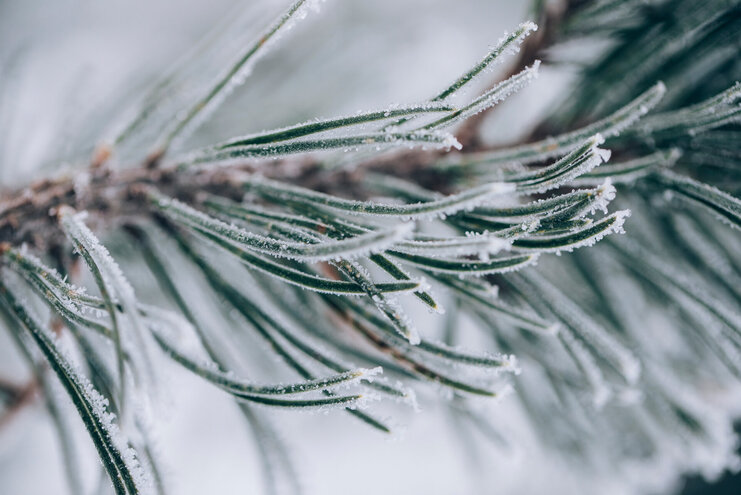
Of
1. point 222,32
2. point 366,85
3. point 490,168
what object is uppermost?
point 366,85

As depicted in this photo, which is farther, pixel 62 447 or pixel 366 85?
pixel 366 85

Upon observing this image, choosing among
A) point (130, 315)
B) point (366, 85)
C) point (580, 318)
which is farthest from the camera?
point (366, 85)

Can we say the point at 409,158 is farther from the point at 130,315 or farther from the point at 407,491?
the point at 407,491

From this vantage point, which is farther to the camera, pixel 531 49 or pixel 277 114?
pixel 277 114

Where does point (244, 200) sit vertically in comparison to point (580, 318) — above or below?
above

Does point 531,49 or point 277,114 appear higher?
point 277,114

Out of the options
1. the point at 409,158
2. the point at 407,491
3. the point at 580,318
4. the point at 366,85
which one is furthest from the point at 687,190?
the point at 407,491

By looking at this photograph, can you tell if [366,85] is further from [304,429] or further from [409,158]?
[304,429]

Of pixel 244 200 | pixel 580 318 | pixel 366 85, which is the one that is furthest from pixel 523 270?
pixel 366 85

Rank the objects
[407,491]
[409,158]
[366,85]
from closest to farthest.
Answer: [409,158] → [366,85] → [407,491]
